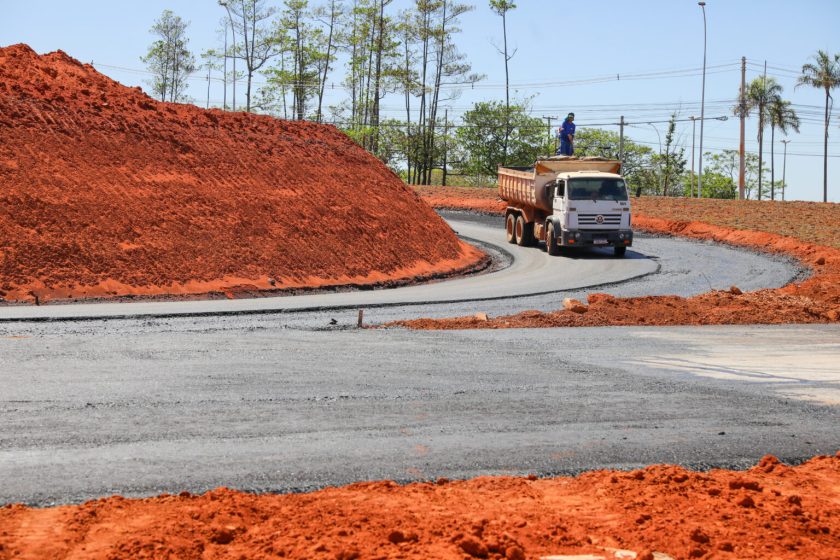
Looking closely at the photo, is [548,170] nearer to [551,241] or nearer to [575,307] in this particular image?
[551,241]

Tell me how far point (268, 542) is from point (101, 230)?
64.4ft

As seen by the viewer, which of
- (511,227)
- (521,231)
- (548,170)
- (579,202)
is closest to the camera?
(579,202)

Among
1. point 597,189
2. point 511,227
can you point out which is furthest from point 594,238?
point 511,227

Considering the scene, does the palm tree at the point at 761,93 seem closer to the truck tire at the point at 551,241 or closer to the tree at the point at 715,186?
the tree at the point at 715,186

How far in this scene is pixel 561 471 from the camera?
758cm

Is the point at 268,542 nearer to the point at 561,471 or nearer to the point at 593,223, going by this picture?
the point at 561,471

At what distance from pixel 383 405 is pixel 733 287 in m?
13.2

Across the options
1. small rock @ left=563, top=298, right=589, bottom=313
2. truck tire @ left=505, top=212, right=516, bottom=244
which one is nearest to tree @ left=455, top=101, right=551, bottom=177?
truck tire @ left=505, top=212, right=516, bottom=244

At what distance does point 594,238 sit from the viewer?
28.0m

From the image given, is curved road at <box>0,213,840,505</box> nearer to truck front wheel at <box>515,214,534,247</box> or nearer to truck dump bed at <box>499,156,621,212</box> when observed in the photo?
truck dump bed at <box>499,156,621,212</box>

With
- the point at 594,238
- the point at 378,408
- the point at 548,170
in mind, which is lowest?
the point at 378,408

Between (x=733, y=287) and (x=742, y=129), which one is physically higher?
(x=742, y=129)

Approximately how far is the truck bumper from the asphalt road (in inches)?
535

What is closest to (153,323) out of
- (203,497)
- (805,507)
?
(203,497)
